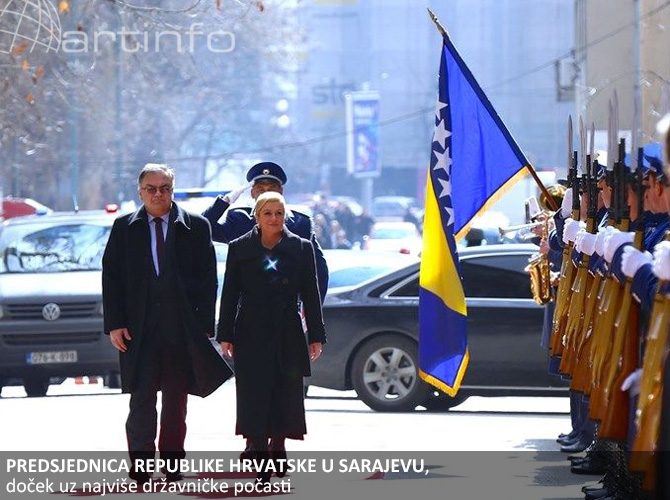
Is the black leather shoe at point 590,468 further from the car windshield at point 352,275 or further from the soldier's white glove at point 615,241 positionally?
the car windshield at point 352,275

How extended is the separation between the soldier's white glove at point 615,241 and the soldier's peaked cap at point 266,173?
3263 mm

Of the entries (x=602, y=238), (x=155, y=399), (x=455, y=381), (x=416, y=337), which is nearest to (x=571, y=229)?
(x=602, y=238)

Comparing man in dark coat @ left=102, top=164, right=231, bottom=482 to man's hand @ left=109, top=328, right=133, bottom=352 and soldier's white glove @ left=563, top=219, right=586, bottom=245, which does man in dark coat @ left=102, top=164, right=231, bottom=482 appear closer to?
man's hand @ left=109, top=328, right=133, bottom=352

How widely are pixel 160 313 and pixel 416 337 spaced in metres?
5.89

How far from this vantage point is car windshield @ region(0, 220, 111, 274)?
18.8 m

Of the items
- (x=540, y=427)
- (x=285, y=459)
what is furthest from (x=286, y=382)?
(x=540, y=427)

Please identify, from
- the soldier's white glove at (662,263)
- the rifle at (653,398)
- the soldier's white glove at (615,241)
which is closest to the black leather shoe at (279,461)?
the soldier's white glove at (615,241)

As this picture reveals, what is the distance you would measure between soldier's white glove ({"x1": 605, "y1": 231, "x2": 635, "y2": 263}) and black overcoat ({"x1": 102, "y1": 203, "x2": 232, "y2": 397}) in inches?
111

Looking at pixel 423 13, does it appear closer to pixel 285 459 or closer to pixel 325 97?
pixel 325 97

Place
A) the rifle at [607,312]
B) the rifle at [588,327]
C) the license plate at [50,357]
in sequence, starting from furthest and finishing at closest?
the license plate at [50,357] → the rifle at [588,327] → the rifle at [607,312]

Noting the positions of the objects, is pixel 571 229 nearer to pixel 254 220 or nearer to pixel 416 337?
pixel 254 220

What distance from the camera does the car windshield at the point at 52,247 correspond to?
18781 mm

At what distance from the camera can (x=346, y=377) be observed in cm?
1619

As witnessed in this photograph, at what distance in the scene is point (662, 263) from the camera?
710 cm
